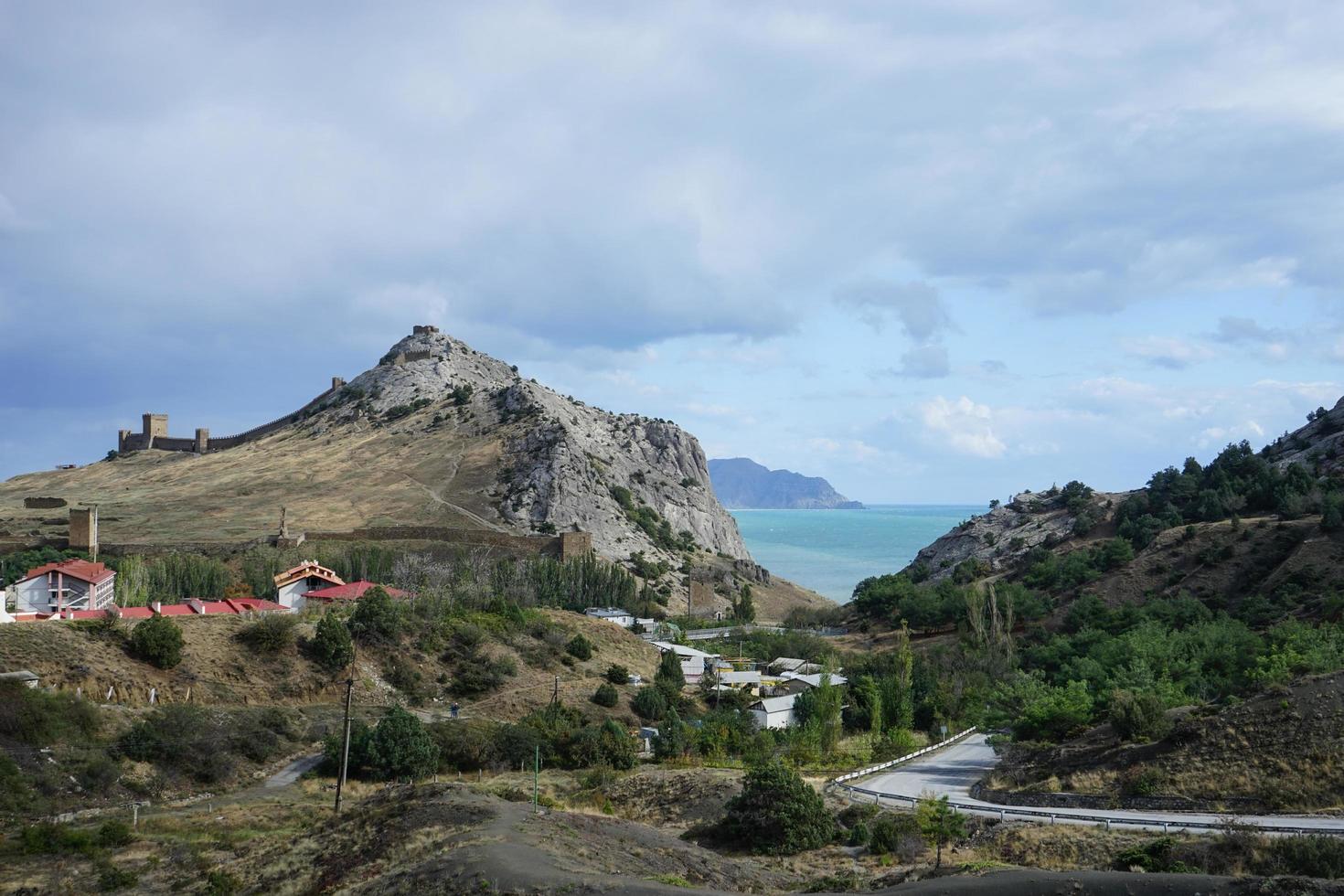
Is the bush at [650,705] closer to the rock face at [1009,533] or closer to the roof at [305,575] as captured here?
the roof at [305,575]

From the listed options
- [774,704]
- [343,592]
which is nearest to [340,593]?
[343,592]

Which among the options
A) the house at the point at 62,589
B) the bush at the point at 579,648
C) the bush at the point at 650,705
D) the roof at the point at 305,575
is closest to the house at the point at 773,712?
the bush at the point at 650,705

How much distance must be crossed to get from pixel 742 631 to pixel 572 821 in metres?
51.9

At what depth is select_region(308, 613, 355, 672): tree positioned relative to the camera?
47812mm

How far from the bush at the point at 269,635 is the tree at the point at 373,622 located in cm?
358

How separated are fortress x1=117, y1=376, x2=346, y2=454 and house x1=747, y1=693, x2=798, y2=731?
374 ft

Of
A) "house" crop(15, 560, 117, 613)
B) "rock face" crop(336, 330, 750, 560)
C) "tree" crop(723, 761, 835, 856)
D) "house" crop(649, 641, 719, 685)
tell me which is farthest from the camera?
"rock face" crop(336, 330, 750, 560)

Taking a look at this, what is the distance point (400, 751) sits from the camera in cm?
3516

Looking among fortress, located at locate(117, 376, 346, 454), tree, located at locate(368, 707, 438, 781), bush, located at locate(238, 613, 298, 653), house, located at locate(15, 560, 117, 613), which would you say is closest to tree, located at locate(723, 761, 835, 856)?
tree, located at locate(368, 707, 438, 781)

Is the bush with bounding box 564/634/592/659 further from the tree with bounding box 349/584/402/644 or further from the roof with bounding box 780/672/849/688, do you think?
the roof with bounding box 780/672/849/688

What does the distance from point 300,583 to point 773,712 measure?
108 feet

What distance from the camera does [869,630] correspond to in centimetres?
7712

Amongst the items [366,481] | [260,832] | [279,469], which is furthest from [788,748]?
[279,469]

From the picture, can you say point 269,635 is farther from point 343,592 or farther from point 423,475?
point 423,475
